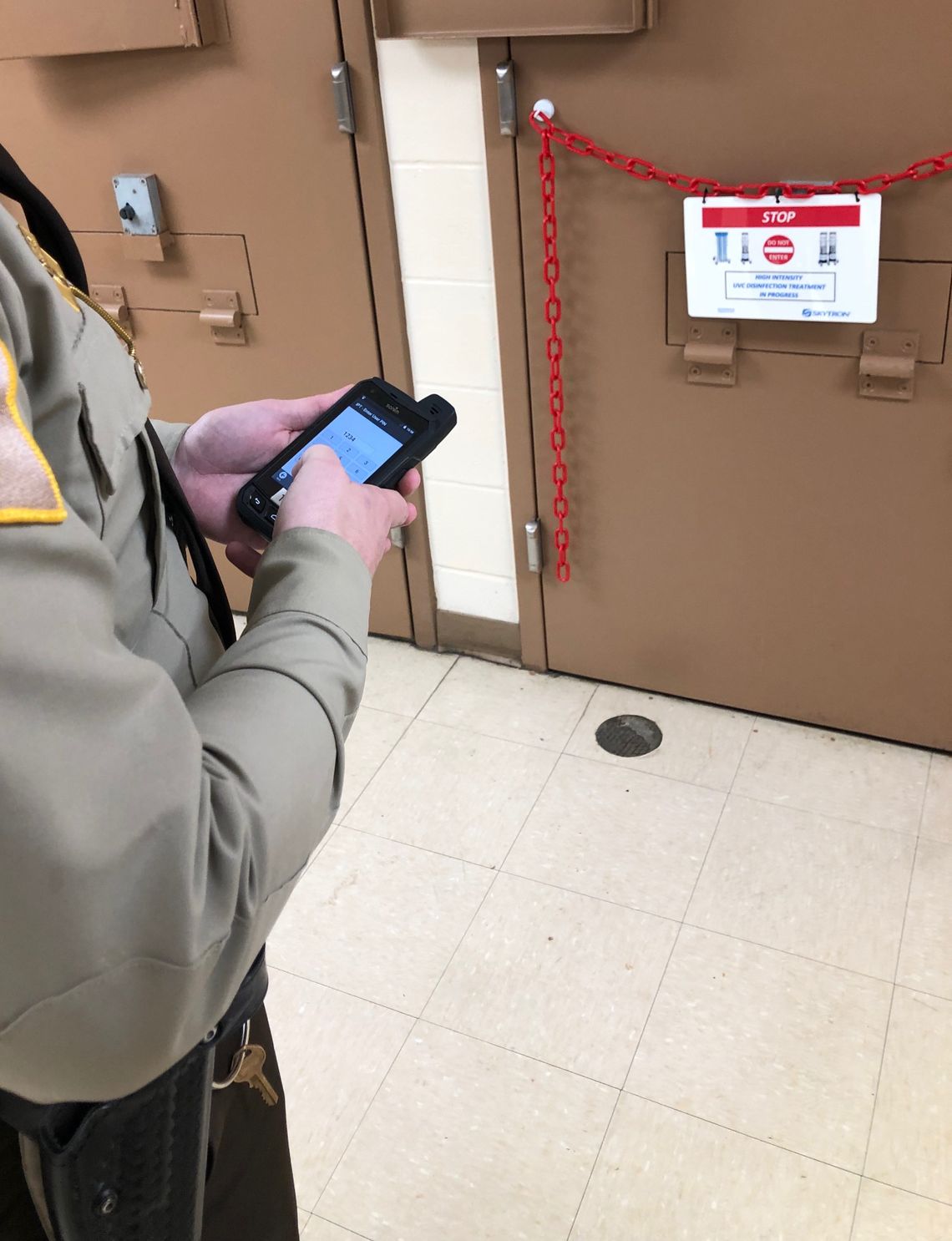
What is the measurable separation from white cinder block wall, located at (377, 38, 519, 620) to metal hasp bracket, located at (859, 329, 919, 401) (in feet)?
2.30

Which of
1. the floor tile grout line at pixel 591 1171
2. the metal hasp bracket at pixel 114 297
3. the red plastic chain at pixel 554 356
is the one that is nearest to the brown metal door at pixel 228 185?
the metal hasp bracket at pixel 114 297

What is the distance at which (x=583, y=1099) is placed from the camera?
1.52 m

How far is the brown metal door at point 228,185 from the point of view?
1971 mm

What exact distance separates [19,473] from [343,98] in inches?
66.1

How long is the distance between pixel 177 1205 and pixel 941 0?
1718 mm

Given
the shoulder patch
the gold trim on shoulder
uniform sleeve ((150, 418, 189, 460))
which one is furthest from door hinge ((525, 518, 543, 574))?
the shoulder patch

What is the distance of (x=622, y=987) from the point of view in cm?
168

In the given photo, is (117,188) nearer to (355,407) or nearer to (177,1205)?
(355,407)

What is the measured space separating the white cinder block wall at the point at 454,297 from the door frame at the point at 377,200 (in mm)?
18

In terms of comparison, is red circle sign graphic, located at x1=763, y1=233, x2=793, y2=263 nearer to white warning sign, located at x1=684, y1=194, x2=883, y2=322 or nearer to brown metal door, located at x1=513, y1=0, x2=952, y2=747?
white warning sign, located at x1=684, y1=194, x2=883, y2=322

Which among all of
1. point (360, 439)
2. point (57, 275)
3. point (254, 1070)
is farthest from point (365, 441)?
point (254, 1070)

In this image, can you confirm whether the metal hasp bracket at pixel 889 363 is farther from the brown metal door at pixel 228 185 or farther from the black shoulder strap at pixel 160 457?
the black shoulder strap at pixel 160 457

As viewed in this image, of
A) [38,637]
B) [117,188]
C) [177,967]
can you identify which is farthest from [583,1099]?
[117,188]

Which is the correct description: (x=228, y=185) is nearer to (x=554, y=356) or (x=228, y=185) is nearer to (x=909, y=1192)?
(x=554, y=356)
